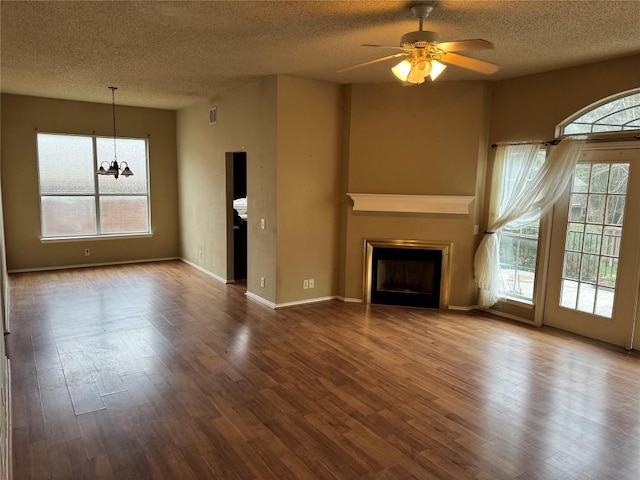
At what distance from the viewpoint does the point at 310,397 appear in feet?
10.7

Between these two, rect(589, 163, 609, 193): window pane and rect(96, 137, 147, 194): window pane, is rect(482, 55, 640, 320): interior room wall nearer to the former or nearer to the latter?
rect(589, 163, 609, 193): window pane

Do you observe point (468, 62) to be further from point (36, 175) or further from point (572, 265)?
point (36, 175)

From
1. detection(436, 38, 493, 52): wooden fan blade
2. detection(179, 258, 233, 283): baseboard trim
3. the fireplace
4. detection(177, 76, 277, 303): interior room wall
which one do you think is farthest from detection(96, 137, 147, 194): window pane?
detection(436, 38, 493, 52): wooden fan blade

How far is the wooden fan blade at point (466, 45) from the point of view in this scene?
273 cm

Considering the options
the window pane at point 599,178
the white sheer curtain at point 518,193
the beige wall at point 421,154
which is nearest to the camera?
the window pane at point 599,178

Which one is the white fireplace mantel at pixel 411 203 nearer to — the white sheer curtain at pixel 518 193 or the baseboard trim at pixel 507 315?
the white sheer curtain at pixel 518 193

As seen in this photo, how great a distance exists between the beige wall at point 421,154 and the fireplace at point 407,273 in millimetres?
104

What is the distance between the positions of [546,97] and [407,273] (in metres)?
2.58

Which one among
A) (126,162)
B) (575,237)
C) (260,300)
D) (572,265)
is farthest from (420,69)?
(126,162)

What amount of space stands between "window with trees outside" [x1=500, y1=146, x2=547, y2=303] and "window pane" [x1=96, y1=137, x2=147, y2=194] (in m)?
6.20

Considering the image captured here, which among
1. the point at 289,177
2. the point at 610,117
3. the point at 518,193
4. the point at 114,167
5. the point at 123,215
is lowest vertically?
the point at 123,215

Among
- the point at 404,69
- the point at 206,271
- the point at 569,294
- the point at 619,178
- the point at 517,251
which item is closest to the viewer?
the point at 404,69

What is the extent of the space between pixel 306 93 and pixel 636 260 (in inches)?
154

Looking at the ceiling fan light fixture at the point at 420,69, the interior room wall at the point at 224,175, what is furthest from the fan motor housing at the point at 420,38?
the interior room wall at the point at 224,175
